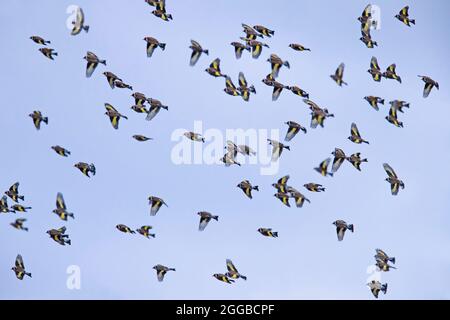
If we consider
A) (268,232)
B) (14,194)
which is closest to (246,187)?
(268,232)

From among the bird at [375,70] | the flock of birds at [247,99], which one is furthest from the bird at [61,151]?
the bird at [375,70]

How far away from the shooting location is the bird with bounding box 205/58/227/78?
186 ft

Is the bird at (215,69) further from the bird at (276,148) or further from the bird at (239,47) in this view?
the bird at (276,148)

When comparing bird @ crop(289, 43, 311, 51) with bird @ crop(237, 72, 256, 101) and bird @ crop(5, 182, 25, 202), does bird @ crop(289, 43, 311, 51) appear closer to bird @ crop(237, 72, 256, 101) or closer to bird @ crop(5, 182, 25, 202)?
bird @ crop(237, 72, 256, 101)

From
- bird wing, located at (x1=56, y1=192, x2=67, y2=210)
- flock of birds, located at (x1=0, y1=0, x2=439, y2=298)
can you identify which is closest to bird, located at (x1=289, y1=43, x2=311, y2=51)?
flock of birds, located at (x1=0, y1=0, x2=439, y2=298)

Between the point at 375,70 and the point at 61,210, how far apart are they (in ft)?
47.1

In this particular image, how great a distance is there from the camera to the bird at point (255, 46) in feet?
189

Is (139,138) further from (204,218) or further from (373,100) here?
(373,100)

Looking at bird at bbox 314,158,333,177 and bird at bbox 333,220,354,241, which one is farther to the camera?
bird at bbox 333,220,354,241

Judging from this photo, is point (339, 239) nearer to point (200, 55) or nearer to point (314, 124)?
point (314, 124)

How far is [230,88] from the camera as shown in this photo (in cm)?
5747

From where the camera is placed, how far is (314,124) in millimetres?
56500

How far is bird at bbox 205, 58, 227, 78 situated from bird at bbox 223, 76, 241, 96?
0.52 m
